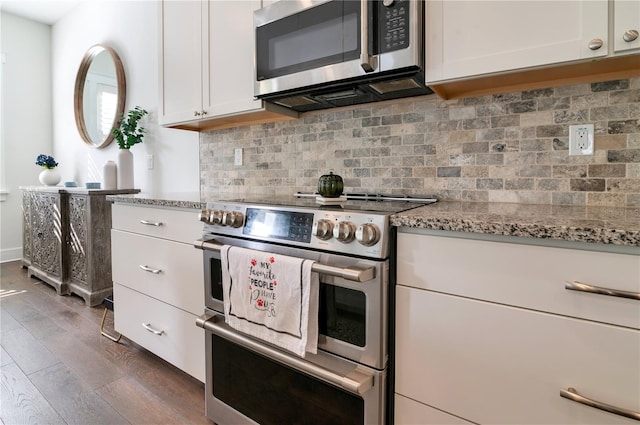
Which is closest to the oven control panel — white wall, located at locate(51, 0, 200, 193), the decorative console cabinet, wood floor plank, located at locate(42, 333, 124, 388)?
wood floor plank, located at locate(42, 333, 124, 388)

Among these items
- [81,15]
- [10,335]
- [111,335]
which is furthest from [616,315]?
[81,15]

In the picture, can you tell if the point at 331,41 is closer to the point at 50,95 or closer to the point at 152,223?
the point at 152,223

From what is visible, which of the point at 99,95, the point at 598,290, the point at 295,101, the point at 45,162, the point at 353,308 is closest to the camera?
the point at 598,290

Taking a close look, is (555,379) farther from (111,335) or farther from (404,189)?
(111,335)

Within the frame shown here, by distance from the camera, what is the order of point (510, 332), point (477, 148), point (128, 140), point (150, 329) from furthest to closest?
point (128, 140)
point (150, 329)
point (477, 148)
point (510, 332)

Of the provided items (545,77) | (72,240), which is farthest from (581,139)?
(72,240)

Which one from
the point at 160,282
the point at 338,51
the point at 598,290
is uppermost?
the point at 338,51

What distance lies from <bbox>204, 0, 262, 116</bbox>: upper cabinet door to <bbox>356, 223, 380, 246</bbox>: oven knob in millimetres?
1010

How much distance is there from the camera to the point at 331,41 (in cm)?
140

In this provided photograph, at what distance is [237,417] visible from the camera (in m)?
1.38

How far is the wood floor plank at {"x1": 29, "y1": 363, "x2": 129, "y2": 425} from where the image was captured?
150cm

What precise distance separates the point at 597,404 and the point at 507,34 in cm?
104

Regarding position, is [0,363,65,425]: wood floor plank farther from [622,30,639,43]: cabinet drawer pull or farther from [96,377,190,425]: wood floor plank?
[622,30,639,43]: cabinet drawer pull

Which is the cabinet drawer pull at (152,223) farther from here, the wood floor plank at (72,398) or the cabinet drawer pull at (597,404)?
the cabinet drawer pull at (597,404)
